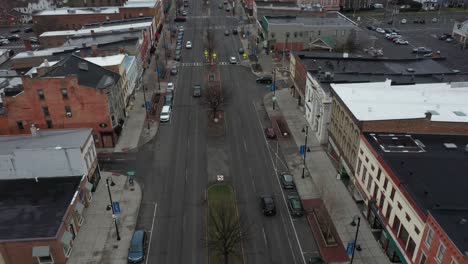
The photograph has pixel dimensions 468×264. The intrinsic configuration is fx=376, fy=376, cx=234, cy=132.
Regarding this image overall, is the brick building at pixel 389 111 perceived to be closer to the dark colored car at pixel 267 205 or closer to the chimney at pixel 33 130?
the dark colored car at pixel 267 205

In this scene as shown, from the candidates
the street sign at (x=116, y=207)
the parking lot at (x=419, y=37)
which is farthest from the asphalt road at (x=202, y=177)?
the parking lot at (x=419, y=37)

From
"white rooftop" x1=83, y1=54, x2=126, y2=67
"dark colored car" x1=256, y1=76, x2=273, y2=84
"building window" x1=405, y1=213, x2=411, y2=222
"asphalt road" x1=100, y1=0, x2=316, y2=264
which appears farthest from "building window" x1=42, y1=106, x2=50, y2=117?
"building window" x1=405, y1=213, x2=411, y2=222

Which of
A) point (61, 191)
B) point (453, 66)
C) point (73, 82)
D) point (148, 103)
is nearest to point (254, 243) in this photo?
point (61, 191)

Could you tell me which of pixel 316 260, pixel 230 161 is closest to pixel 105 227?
pixel 230 161

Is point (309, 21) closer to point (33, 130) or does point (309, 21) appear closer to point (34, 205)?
point (33, 130)

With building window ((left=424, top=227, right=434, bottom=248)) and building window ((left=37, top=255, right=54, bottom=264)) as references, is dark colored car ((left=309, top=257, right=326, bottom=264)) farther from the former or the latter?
building window ((left=37, top=255, right=54, bottom=264))
